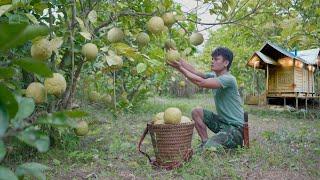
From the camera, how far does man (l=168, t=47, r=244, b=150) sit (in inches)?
167

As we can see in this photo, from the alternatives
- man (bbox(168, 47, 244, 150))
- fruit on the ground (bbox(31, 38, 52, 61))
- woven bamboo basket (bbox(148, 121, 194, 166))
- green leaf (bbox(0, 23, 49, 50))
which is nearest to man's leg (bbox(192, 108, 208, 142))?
man (bbox(168, 47, 244, 150))

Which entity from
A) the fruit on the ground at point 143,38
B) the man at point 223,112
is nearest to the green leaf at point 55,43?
the fruit on the ground at point 143,38

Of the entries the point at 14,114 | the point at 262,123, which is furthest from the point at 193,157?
the point at 262,123

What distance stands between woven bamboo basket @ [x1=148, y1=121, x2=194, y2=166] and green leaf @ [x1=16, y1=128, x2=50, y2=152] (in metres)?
2.92

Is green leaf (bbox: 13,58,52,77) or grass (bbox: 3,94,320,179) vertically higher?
green leaf (bbox: 13,58,52,77)

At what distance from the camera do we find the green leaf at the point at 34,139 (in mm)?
619

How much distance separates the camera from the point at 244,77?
12.6m

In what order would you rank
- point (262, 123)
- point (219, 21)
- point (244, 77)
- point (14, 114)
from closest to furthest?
point (14, 114) → point (219, 21) → point (262, 123) → point (244, 77)

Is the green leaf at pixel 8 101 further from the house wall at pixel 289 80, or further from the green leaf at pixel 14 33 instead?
the house wall at pixel 289 80

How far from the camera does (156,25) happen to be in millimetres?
3076

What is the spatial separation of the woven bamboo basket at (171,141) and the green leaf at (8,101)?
9.63ft

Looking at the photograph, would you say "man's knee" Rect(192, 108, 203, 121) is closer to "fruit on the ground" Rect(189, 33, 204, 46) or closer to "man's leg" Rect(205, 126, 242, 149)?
"man's leg" Rect(205, 126, 242, 149)

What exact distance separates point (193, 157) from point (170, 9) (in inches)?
52.3

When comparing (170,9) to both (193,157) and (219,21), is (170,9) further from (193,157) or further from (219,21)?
(193,157)
